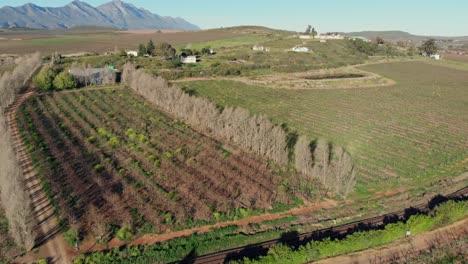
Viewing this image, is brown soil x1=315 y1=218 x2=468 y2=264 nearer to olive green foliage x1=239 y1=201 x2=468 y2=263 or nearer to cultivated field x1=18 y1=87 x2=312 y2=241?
olive green foliage x1=239 y1=201 x2=468 y2=263

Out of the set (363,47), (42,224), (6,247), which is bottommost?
(6,247)

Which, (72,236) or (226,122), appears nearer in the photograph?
(72,236)

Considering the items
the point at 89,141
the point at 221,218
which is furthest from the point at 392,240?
the point at 89,141

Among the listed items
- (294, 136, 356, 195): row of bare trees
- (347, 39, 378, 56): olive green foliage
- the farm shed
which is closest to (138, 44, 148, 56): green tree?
the farm shed

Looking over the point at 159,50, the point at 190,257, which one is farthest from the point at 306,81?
the point at 190,257

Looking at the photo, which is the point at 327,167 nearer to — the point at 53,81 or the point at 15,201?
the point at 15,201
